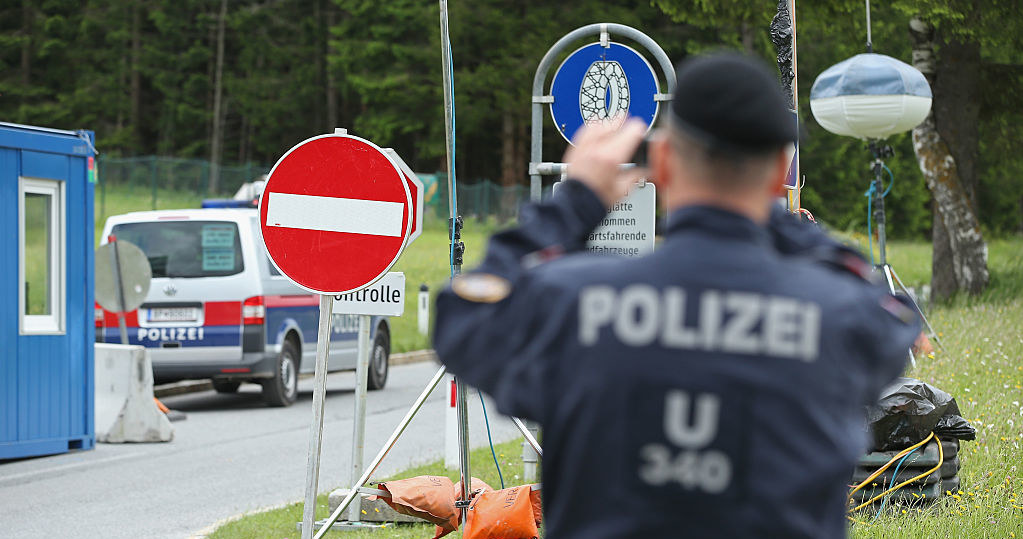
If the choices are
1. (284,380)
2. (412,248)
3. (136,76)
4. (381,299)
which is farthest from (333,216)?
(136,76)

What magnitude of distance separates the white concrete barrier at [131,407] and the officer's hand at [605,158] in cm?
1009

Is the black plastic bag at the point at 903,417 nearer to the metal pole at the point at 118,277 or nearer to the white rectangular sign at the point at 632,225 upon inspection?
the white rectangular sign at the point at 632,225

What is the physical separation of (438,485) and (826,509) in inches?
182

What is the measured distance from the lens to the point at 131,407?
11.9 meters

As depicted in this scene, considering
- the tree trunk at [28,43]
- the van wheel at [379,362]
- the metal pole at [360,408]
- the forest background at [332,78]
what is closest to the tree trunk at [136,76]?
the forest background at [332,78]

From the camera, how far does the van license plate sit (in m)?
13.9

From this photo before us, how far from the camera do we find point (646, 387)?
203cm

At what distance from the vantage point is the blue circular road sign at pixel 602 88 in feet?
23.9

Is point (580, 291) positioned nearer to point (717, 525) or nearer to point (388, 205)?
point (717, 525)

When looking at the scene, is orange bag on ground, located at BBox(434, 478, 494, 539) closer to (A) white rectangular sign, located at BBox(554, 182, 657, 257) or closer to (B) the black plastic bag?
(A) white rectangular sign, located at BBox(554, 182, 657, 257)

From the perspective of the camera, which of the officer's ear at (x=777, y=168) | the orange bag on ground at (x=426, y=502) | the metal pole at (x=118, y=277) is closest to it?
the officer's ear at (x=777, y=168)

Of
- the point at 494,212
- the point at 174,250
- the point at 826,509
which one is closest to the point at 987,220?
the point at 494,212

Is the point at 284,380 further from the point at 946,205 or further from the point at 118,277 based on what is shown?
the point at 946,205

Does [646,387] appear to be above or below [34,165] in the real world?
below
